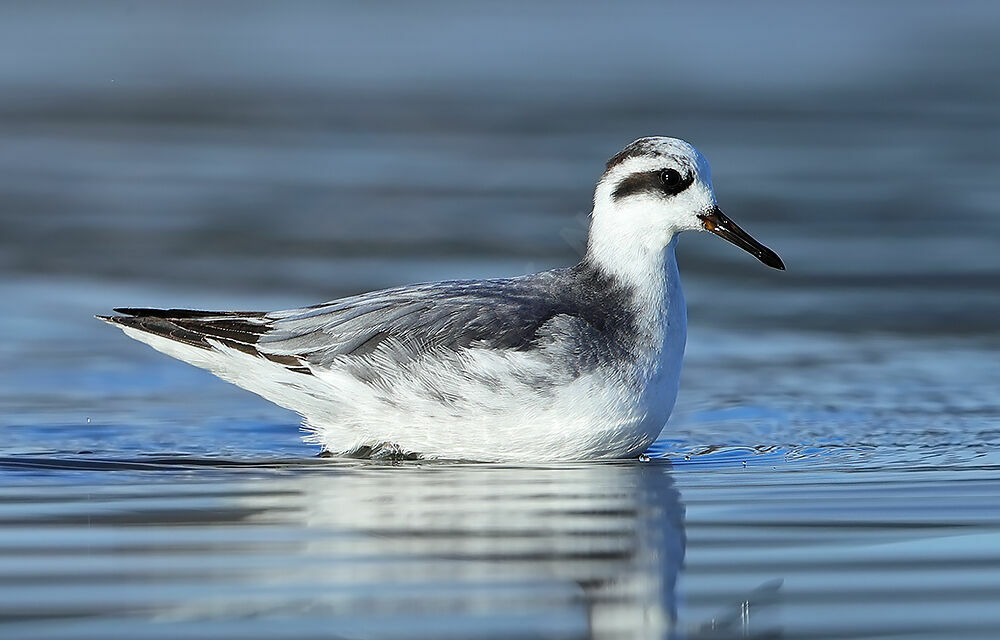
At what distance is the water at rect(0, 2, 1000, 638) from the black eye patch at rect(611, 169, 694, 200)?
125 centimetres

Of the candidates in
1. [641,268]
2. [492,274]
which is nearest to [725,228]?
[641,268]

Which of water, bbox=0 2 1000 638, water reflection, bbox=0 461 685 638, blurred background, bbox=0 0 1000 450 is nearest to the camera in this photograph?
water reflection, bbox=0 461 685 638

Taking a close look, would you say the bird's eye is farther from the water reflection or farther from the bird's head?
the water reflection

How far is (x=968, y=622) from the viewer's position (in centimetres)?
573

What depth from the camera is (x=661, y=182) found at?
9180mm

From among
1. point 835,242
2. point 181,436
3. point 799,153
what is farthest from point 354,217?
point 181,436

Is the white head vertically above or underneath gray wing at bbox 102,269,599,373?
above

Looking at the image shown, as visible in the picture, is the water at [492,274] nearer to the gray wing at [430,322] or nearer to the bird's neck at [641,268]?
the gray wing at [430,322]

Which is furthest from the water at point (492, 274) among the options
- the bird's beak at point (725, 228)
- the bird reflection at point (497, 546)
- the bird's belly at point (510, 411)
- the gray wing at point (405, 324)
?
the bird's beak at point (725, 228)

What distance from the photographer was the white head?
361 inches

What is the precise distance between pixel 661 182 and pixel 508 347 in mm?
1169

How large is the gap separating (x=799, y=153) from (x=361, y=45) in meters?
9.04

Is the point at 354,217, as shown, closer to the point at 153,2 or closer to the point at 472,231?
the point at 472,231

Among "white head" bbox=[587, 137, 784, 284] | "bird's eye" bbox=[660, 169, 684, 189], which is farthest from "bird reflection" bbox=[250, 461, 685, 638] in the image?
"bird's eye" bbox=[660, 169, 684, 189]
